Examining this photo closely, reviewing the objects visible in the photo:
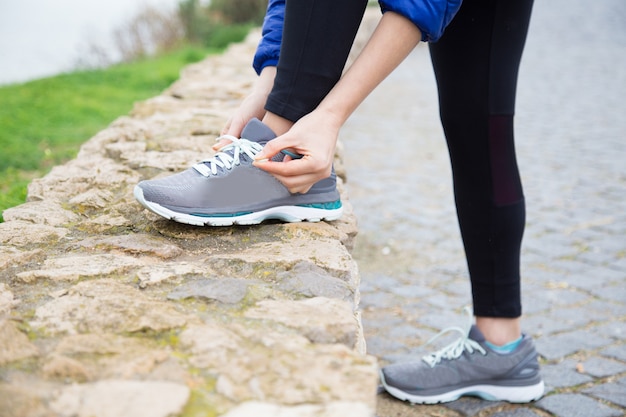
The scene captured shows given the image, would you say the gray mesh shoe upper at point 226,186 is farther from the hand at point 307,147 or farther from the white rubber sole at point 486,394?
the white rubber sole at point 486,394

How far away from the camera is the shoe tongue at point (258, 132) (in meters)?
1.78

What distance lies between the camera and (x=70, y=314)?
130 centimetres

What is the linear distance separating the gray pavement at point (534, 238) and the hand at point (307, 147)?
734mm

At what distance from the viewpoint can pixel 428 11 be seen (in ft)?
4.89

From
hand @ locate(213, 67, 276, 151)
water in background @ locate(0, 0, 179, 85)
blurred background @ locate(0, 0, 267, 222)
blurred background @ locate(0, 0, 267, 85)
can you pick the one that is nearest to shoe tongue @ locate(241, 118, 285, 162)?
hand @ locate(213, 67, 276, 151)

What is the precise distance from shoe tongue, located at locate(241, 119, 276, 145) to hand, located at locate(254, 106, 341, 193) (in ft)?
0.28

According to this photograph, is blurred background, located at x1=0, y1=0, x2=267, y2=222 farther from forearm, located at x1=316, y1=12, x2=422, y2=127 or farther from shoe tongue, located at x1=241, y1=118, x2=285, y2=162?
forearm, located at x1=316, y1=12, x2=422, y2=127

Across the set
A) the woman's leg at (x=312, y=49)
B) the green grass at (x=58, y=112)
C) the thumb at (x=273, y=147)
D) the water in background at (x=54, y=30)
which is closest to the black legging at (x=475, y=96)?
the woman's leg at (x=312, y=49)

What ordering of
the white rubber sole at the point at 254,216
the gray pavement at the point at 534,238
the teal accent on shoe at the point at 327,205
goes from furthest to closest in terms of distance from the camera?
the gray pavement at the point at 534,238 → the teal accent on shoe at the point at 327,205 → the white rubber sole at the point at 254,216

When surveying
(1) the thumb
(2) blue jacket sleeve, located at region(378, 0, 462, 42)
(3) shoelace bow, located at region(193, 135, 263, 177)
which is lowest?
(3) shoelace bow, located at region(193, 135, 263, 177)

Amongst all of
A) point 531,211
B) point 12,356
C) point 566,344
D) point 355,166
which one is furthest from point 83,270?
point 355,166

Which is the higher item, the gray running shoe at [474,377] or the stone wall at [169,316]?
the stone wall at [169,316]

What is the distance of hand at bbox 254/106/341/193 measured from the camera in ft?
5.35

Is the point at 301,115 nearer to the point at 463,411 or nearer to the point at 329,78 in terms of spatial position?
the point at 329,78
